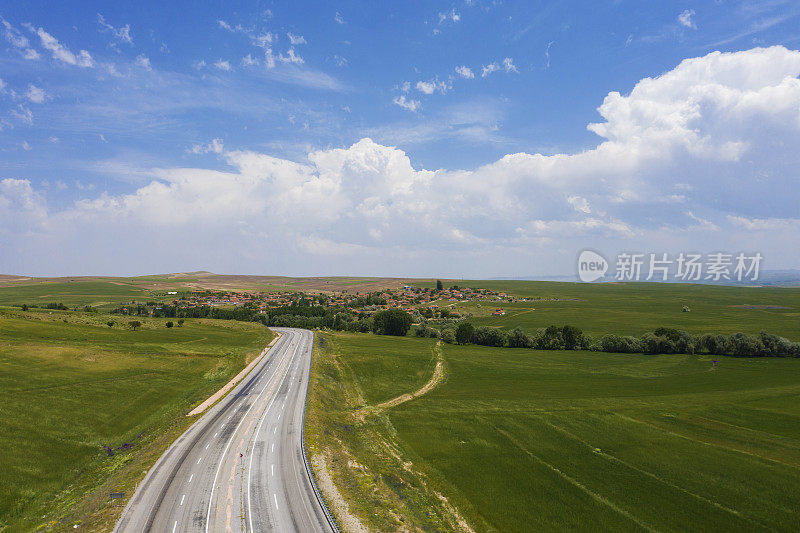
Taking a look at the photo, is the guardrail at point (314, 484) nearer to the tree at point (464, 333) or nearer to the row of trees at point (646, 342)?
the tree at point (464, 333)

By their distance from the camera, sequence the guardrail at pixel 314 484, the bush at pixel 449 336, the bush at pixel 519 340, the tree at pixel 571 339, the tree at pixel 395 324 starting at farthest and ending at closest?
the tree at pixel 395 324, the bush at pixel 449 336, the bush at pixel 519 340, the tree at pixel 571 339, the guardrail at pixel 314 484

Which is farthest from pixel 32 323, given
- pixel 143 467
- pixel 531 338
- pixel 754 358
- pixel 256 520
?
pixel 754 358

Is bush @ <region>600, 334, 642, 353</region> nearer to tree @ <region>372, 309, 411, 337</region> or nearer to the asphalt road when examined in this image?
tree @ <region>372, 309, 411, 337</region>

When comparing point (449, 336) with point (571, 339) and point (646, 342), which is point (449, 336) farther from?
point (646, 342)

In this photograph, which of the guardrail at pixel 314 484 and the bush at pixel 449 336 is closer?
the guardrail at pixel 314 484

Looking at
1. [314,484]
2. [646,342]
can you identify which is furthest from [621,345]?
[314,484]

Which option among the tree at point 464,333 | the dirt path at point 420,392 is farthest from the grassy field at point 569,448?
the tree at point 464,333

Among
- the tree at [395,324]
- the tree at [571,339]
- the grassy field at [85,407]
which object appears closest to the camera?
the grassy field at [85,407]
